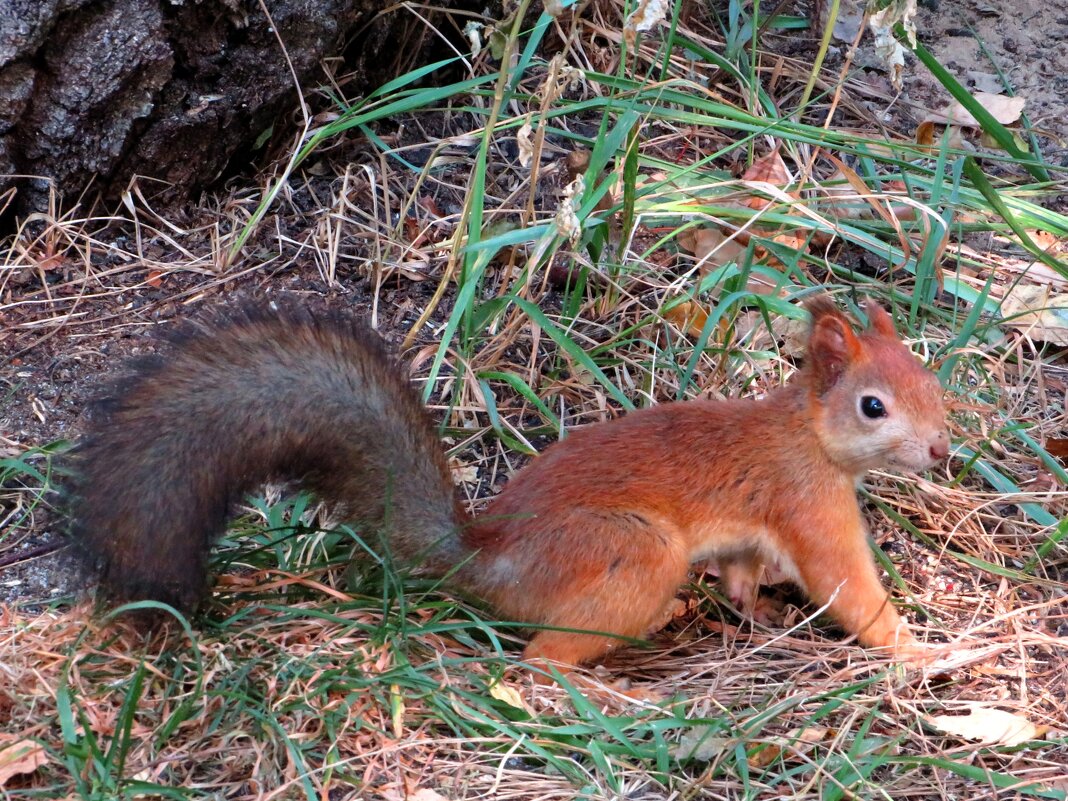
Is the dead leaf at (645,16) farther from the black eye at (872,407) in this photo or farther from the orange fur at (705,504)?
the black eye at (872,407)

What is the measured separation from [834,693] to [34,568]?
6.23ft

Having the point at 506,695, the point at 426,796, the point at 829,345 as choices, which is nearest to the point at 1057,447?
the point at 829,345

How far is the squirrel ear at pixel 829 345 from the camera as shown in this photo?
3.07m

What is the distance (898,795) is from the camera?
254 centimetres

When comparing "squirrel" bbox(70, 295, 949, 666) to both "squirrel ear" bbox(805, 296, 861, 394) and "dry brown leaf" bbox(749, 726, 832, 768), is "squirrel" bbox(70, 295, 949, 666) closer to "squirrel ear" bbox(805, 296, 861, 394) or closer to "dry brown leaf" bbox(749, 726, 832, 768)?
"squirrel ear" bbox(805, 296, 861, 394)

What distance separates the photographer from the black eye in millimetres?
3031

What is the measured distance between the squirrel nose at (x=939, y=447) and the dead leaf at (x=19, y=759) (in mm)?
2012

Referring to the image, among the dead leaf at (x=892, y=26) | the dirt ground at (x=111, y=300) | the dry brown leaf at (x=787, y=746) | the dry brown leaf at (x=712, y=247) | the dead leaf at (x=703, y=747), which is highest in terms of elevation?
the dead leaf at (x=892, y=26)

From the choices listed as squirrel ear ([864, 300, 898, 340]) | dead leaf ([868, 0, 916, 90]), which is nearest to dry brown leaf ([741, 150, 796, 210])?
dead leaf ([868, 0, 916, 90])

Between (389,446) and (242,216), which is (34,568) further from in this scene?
(242,216)

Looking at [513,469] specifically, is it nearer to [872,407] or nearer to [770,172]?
[872,407]

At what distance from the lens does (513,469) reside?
3551 mm

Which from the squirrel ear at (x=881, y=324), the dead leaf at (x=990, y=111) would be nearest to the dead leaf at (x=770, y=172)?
the dead leaf at (x=990, y=111)

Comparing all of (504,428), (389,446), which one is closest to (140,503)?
(389,446)
